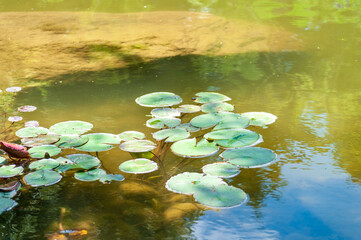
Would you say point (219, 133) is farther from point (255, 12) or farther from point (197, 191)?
point (255, 12)

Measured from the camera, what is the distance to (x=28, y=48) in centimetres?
301

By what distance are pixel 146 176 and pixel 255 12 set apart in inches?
123

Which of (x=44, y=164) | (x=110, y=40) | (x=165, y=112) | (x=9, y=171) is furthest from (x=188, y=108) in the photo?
(x=110, y=40)

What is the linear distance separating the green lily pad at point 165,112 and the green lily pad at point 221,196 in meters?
0.62

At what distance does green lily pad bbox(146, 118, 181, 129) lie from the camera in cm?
186

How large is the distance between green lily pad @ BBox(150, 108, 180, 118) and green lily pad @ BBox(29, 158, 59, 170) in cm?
58

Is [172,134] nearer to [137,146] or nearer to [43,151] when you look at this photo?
[137,146]

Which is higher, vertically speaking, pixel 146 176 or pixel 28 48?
pixel 28 48

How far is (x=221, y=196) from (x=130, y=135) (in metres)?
0.57

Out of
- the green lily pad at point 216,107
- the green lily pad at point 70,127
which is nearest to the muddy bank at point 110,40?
the green lily pad at point 70,127

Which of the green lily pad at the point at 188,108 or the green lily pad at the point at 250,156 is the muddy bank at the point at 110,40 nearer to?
the green lily pad at the point at 188,108

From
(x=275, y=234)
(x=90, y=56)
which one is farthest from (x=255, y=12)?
(x=275, y=234)

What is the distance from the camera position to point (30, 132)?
1.79 meters

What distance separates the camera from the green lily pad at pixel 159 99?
6.77ft
